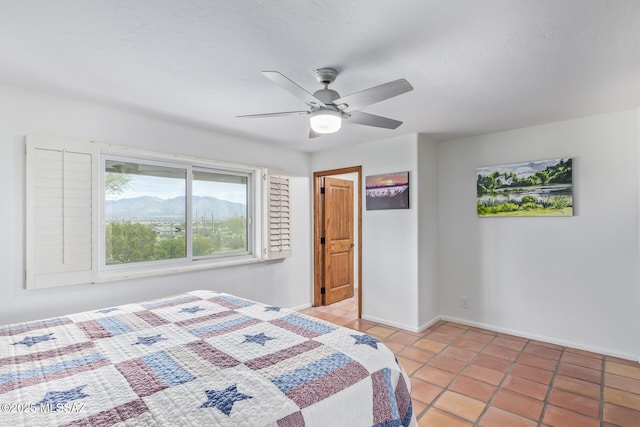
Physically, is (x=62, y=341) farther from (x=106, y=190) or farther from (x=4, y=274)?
(x=106, y=190)

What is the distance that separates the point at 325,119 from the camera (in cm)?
208

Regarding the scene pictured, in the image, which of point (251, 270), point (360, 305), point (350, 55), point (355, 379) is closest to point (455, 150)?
point (360, 305)

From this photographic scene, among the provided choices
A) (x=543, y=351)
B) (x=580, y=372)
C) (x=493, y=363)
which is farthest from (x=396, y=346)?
(x=580, y=372)

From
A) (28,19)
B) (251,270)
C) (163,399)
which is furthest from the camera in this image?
(251,270)

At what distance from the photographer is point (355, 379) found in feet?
4.52

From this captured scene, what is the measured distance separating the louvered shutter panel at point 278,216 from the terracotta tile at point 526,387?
272cm

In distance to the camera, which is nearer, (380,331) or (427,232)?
(380,331)

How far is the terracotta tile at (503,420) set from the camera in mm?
2094

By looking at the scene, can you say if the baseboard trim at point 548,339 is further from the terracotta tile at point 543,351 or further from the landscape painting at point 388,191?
the landscape painting at point 388,191

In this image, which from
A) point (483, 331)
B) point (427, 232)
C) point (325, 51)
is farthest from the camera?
point (427, 232)

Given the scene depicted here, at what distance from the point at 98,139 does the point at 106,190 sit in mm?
458

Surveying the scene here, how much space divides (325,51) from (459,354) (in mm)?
2916

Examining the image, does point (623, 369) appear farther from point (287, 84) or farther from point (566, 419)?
point (287, 84)

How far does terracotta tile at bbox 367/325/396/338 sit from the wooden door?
112 centimetres
